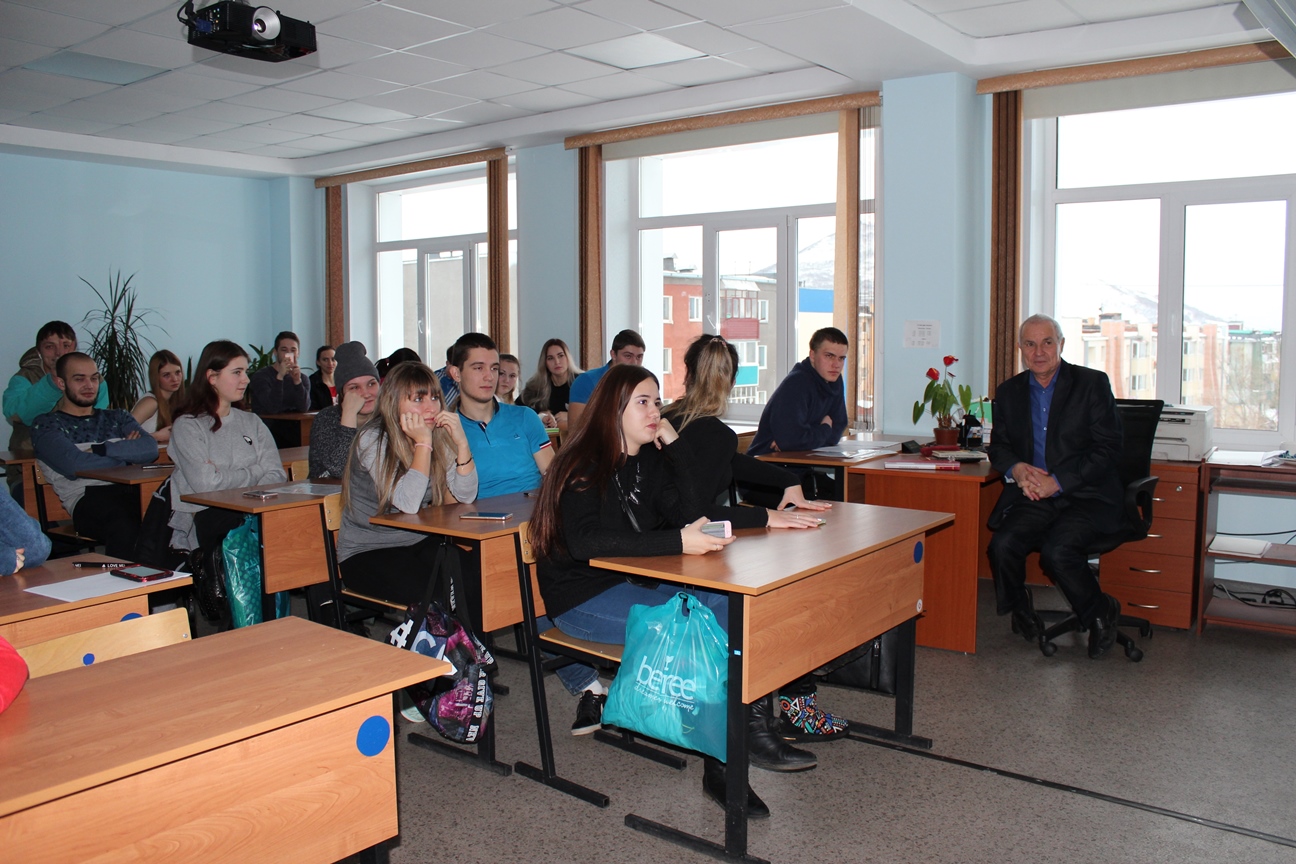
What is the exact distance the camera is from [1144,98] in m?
5.36

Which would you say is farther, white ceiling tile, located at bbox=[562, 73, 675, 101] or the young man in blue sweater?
white ceiling tile, located at bbox=[562, 73, 675, 101]

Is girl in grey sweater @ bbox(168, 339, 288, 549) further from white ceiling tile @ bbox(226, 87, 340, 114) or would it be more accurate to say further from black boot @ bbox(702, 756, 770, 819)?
white ceiling tile @ bbox(226, 87, 340, 114)

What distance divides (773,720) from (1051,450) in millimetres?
2078

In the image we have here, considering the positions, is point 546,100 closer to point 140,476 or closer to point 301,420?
point 301,420

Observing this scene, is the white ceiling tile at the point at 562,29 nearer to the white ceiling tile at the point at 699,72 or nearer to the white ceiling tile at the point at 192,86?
the white ceiling tile at the point at 699,72

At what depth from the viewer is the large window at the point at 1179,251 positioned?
5289 mm

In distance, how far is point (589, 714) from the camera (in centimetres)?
331

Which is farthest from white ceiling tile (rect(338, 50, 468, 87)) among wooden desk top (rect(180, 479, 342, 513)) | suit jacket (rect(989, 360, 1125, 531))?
suit jacket (rect(989, 360, 1125, 531))

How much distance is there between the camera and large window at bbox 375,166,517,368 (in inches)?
354

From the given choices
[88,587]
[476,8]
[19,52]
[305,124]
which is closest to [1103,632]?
[88,587]

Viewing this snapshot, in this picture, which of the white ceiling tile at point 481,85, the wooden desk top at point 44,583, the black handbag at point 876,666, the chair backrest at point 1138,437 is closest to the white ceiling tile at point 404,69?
the white ceiling tile at point 481,85

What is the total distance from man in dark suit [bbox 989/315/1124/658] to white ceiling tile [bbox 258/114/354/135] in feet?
18.3

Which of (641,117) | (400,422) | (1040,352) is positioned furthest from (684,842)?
(641,117)

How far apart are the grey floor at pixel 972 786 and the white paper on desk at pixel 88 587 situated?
95cm
